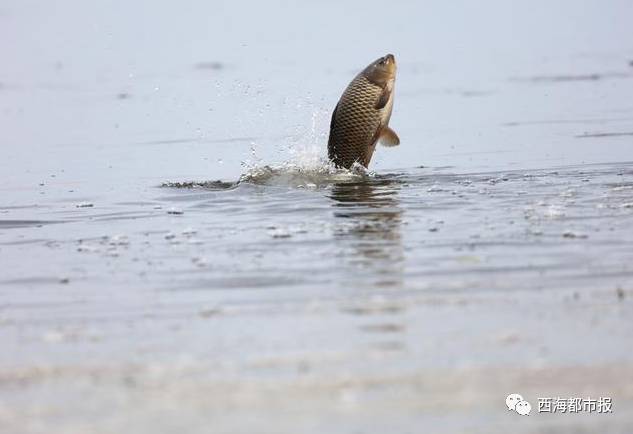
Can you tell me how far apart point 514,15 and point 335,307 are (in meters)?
36.2

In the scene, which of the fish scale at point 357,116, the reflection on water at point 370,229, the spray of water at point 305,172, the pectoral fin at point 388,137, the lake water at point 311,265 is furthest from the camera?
the spray of water at point 305,172

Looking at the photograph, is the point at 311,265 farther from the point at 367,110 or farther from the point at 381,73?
Answer: the point at 381,73

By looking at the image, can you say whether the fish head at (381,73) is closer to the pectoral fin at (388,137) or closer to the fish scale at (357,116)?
the fish scale at (357,116)

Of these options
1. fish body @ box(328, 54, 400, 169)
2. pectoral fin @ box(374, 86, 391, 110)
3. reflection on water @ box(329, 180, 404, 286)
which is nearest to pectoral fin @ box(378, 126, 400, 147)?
fish body @ box(328, 54, 400, 169)

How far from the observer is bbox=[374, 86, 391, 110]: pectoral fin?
12195mm

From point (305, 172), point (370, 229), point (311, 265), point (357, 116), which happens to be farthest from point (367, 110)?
point (311, 265)

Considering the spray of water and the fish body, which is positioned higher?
the fish body

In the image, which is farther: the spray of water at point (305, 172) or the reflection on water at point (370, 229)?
the spray of water at point (305, 172)

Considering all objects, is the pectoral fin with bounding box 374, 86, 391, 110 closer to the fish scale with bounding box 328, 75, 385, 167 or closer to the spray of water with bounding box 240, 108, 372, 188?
the fish scale with bounding box 328, 75, 385, 167

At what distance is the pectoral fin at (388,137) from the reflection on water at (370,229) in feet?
1.21

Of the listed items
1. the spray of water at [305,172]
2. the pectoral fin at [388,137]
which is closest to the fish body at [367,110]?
the pectoral fin at [388,137]

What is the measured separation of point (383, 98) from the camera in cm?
1221

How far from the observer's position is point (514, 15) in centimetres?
4231

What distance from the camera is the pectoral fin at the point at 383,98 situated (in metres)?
12.2
